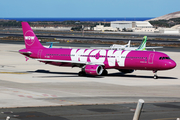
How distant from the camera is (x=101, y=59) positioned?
178 feet

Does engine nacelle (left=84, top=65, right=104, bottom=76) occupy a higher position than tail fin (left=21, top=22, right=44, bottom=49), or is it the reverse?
tail fin (left=21, top=22, right=44, bottom=49)

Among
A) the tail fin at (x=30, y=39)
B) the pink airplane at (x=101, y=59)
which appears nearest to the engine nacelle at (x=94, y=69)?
the pink airplane at (x=101, y=59)

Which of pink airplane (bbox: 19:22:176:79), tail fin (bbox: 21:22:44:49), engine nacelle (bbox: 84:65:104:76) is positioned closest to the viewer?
pink airplane (bbox: 19:22:176:79)

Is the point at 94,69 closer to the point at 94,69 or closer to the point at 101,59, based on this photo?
the point at 94,69

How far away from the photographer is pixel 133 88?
4334 cm

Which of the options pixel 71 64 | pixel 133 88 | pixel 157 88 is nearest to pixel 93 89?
pixel 133 88

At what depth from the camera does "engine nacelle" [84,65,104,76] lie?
5184 cm

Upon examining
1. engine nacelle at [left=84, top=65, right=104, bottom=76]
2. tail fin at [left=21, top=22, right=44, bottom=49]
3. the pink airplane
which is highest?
tail fin at [left=21, top=22, right=44, bottom=49]

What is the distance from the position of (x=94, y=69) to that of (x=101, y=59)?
9.51ft

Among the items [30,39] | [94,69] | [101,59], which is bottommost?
[94,69]

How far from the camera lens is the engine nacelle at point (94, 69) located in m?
51.8

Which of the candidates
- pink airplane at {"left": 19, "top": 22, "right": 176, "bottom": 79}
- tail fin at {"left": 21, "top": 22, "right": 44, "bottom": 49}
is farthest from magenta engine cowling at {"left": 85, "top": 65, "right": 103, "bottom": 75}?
tail fin at {"left": 21, "top": 22, "right": 44, "bottom": 49}

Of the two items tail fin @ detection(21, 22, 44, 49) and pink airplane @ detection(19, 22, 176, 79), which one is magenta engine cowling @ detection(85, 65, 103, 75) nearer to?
pink airplane @ detection(19, 22, 176, 79)

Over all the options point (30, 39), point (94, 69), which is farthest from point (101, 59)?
point (30, 39)
